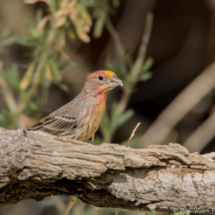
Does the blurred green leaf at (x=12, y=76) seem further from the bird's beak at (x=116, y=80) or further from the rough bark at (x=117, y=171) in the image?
the rough bark at (x=117, y=171)

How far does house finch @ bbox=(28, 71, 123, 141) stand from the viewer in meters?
5.02

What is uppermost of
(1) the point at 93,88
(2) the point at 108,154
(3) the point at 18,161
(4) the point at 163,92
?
(4) the point at 163,92

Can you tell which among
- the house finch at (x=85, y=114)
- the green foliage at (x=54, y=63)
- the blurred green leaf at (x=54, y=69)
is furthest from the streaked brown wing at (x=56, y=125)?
the blurred green leaf at (x=54, y=69)

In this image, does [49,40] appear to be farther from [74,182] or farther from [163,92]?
[163,92]

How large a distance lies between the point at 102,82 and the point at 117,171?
213 cm

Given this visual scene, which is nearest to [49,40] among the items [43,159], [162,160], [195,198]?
[43,159]

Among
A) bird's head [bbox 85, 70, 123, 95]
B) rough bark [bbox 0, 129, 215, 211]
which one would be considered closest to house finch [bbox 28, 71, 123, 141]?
bird's head [bbox 85, 70, 123, 95]

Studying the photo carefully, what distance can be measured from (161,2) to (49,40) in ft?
13.9

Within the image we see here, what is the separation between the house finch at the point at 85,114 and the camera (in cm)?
502

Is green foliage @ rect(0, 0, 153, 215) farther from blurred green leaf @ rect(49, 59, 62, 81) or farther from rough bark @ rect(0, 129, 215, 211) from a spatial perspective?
rough bark @ rect(0, 129, 215, 211)

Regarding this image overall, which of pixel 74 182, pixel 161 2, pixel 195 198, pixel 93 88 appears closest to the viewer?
pixel 195 198

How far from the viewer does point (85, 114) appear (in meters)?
5.07

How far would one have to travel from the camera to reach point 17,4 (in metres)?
8.12

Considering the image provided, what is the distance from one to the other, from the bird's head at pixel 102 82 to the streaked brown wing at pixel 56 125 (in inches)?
21.5
